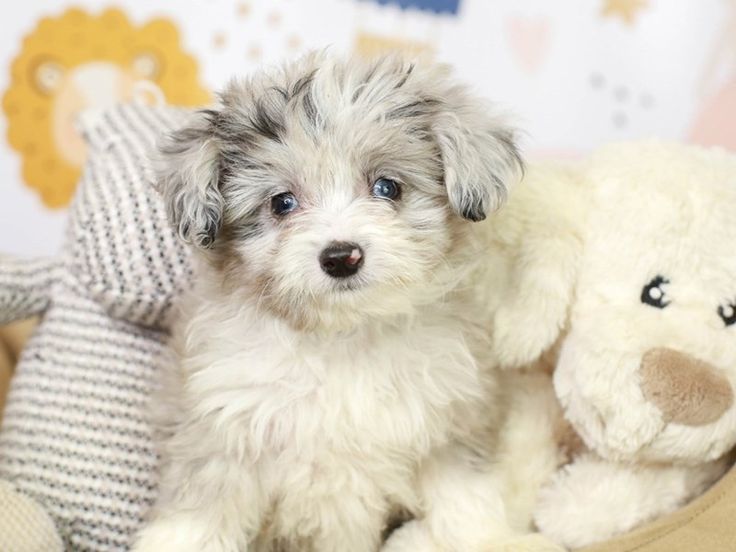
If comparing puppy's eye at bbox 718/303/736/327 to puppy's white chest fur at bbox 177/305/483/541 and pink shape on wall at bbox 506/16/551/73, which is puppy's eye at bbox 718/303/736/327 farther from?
pink shape on wall at bbox 506/16/551/73

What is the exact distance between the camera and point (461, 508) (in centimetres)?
227

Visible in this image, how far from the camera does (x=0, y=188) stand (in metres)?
3.84

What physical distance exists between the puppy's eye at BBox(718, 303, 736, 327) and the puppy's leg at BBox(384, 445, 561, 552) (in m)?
0.69

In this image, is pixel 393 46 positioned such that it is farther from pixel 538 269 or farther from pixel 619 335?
pixel 619 335

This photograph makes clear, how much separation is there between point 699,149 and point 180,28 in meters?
2.18

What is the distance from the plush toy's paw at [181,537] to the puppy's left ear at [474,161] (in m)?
0.96

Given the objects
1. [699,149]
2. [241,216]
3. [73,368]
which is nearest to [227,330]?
[241,216]

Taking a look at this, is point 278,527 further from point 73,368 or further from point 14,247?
point 14,247

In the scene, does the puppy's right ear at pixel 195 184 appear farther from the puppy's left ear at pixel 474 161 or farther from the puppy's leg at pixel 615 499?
the puppy's leg at pixel 615 499

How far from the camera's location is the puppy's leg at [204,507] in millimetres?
2176

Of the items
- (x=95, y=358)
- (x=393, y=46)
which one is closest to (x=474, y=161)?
(x=95, y=358)

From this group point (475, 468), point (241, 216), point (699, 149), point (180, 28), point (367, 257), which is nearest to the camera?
point (367, 257)

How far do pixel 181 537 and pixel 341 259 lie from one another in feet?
2.61

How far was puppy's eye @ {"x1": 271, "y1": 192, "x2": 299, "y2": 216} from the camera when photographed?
212 centimetres
